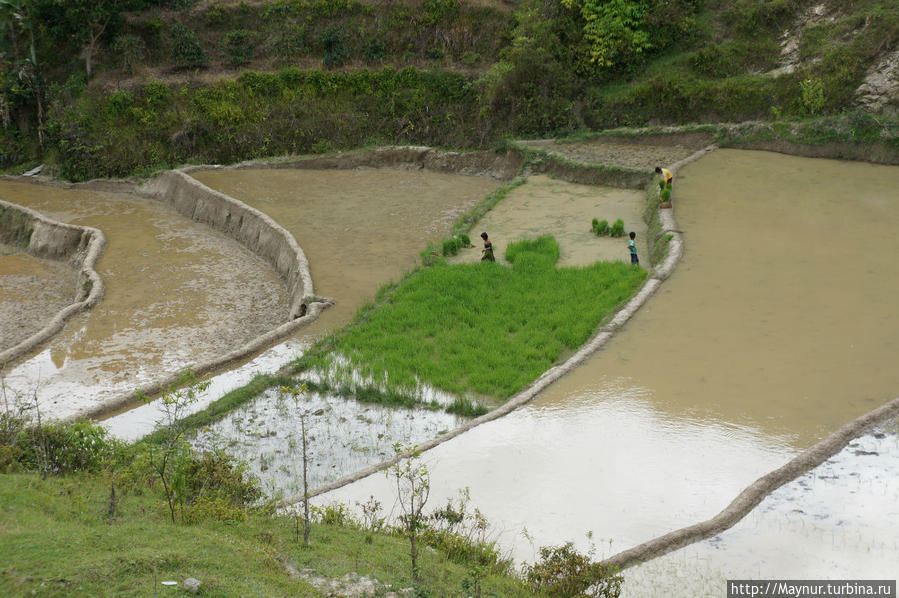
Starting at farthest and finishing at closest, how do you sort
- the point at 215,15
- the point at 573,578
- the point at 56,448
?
the point at 215,15 < the point at 56,448 < the point at 573,578

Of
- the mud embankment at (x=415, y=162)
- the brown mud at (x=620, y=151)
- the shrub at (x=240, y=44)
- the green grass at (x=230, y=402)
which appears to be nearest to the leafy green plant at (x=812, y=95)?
the brown mud at (x=620, y=151)

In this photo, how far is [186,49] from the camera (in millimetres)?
24266

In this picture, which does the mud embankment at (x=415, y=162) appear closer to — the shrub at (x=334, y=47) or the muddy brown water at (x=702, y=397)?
the shrub at (x=334, y=47)

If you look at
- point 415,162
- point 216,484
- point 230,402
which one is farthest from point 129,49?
point 216,484

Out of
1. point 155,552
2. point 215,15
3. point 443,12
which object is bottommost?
point 155,552

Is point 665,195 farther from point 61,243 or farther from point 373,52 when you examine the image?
point 373,52

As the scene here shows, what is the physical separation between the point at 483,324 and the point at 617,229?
158 inches

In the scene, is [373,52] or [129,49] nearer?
[373,52]

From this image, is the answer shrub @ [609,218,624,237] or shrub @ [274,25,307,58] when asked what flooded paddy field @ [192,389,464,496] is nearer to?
shrub @ [609,218,624,237]

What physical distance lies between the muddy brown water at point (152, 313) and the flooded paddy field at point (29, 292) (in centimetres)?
86

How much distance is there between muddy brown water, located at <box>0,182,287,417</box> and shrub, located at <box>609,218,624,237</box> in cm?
578

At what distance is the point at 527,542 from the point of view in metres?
6.54

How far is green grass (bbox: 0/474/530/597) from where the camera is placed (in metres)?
4.92

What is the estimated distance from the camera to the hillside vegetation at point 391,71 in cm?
1883
